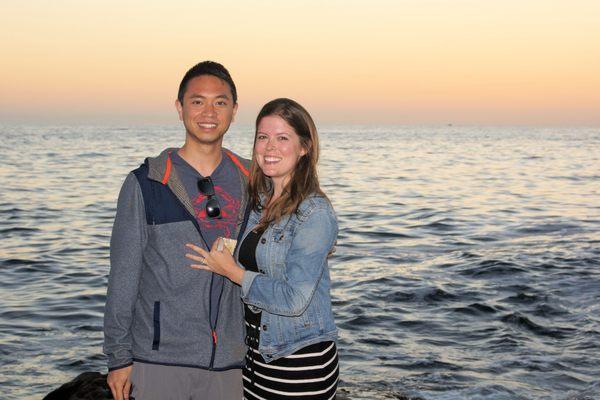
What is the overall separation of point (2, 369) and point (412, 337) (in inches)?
216

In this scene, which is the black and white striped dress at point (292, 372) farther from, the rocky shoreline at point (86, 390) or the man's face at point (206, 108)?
the rocky shoreline at point (86, 390)

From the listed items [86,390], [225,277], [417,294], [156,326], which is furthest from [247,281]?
[417,294]

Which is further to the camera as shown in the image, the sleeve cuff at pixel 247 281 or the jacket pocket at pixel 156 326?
the jacket pocket at pixel 156 326

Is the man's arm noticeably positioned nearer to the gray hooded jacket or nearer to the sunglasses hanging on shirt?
the gray hooded jacket

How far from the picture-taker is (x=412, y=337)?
10.4 meters

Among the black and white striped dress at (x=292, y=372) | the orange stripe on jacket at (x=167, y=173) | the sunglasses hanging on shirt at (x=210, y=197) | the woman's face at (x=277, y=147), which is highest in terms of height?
the woman's face at (x=277, y=147)

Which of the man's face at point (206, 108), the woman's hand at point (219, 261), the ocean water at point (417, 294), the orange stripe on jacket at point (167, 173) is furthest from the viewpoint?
the ocean water at point (417, 294)

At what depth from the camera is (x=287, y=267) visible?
3.70 metres

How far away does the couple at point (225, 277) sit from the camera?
3746mm

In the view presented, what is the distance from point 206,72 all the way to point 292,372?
1.84 m

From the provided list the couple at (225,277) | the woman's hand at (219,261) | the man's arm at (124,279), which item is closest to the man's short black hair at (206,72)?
the couple at (225,277)

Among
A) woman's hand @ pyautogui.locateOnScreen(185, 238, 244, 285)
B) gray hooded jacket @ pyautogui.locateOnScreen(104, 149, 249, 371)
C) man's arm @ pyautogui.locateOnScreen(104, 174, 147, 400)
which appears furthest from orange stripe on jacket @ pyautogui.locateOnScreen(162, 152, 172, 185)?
woman's hand @ pyautogui.locateOnScreen(185, 238, 244, 285)

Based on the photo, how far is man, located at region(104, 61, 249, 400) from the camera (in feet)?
12.9

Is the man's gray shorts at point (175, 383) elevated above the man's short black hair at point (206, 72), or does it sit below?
below
